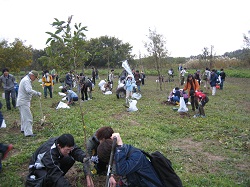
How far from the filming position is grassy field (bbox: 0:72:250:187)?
13.7 feet

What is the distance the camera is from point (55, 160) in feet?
10.1

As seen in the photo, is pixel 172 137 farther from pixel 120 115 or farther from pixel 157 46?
pixel 157 46

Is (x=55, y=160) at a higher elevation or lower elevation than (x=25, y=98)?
lower

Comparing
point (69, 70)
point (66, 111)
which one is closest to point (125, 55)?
point (66, 111)

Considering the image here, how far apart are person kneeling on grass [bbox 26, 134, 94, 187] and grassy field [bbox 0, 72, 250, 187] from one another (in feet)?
2.42

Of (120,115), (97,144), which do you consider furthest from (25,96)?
(120,115)

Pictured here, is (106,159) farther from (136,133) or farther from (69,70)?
(136,133)

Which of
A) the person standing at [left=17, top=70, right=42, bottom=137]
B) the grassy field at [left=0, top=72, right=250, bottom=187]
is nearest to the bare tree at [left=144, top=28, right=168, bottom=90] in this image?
the grassy field at [left=0, top=72, right=250, bottom=187]

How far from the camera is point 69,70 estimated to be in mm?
3674

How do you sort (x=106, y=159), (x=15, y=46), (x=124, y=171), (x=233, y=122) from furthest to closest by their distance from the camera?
(x=15, y=46) → (x=233, y=122) → (x=106, y=159) → (x=124, y=171)

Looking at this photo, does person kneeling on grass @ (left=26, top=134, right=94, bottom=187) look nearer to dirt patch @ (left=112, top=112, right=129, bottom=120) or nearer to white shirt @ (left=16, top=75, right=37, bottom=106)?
white shirt @ (left=16, top=75, right=37, bottom=106)

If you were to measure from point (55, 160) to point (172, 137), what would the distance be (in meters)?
4.06

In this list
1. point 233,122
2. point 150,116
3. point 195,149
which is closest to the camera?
point 195,149

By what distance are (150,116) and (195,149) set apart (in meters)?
3.43
